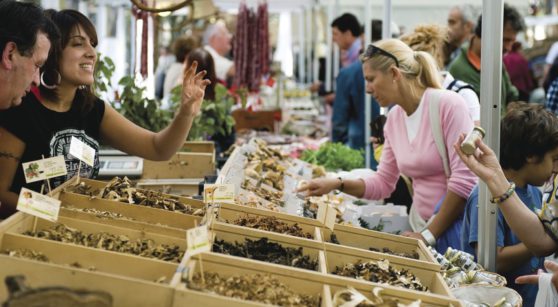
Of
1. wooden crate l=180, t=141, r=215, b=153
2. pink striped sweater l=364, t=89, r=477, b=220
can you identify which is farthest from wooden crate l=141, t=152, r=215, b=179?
pink striped sweater l=364, t=89, r=477, b=220

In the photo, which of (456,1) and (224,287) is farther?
(456,1)

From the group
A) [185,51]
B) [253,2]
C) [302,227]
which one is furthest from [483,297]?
[253,2]

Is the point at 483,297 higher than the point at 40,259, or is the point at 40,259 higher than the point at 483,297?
Result: the point at 40,259

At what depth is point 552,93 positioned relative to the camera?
7305 millimetres

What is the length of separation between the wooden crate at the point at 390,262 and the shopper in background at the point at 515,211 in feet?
1.32

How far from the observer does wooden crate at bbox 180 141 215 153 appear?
5.46 meters

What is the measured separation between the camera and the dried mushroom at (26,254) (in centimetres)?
220

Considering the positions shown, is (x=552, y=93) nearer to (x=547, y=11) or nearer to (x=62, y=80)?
(x=62, y=80)

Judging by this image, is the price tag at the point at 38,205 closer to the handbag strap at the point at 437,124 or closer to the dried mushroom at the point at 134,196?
the dried mushroom at the point at 134,196

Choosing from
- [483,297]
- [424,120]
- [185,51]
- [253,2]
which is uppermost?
[253,2]

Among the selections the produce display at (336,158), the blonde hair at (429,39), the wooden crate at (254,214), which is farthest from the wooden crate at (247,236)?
the produce display at (336,158)

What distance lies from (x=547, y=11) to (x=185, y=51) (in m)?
13.3

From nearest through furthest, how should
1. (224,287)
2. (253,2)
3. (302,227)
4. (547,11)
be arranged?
1. (224,287)
2. (302,227)
3. (253,2)
4. (547,11)

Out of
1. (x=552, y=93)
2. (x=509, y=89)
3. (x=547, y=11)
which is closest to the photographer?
(x=509, y=89)
